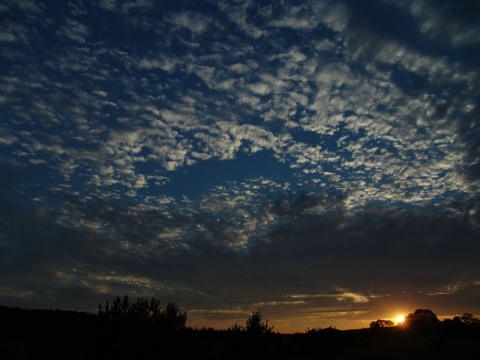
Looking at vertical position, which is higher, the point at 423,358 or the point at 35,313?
the point at 35,313

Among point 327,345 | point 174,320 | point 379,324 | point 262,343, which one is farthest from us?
point 379,324

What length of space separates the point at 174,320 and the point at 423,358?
63.3ft

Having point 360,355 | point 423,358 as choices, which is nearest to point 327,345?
point 360,355

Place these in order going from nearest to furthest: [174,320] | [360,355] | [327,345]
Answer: [174,320] → [360,355] → [327,345]

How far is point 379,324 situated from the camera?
210 feet

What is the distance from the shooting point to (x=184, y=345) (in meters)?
19.9

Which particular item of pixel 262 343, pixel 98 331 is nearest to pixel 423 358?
pixel 262 343

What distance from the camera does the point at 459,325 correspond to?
47031mm

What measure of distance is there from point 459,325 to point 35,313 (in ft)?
181

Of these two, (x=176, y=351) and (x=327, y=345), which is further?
(x=327, y=345)

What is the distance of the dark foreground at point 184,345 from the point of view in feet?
54.8

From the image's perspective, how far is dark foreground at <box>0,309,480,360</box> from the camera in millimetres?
16703

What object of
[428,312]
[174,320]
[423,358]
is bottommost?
[423,358]

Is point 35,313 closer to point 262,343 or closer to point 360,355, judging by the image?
point 262,343
